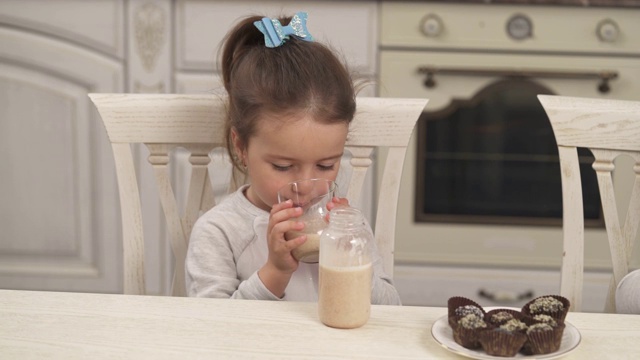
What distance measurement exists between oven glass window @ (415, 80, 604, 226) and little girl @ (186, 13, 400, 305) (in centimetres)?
103

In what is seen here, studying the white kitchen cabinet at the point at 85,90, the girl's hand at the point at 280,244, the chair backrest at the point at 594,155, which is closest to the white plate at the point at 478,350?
the girl's hand at the point at 280,244

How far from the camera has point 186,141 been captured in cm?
110

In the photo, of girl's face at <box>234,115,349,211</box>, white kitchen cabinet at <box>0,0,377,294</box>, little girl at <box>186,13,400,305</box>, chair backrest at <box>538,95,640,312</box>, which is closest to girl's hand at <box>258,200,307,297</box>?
little girl at <box>186,13,400,305</box>

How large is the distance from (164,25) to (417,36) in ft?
2.33

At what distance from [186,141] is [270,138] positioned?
154mm

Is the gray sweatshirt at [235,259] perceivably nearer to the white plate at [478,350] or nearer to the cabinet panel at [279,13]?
the white plate at [478,350]

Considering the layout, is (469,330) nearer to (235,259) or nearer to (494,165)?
(235,259)

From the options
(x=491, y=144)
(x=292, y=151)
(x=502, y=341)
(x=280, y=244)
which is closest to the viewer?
(x=502, y=341)

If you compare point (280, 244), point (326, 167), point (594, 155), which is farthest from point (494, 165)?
point (280, 244)

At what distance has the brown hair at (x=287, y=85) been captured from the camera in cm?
102

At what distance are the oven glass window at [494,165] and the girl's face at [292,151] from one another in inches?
42.7

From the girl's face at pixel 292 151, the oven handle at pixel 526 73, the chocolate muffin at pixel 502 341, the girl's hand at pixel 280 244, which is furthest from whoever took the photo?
the oven handle at pixel 526 73

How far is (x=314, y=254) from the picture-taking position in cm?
86

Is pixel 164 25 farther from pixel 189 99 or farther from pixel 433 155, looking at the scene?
pixel 189 99
